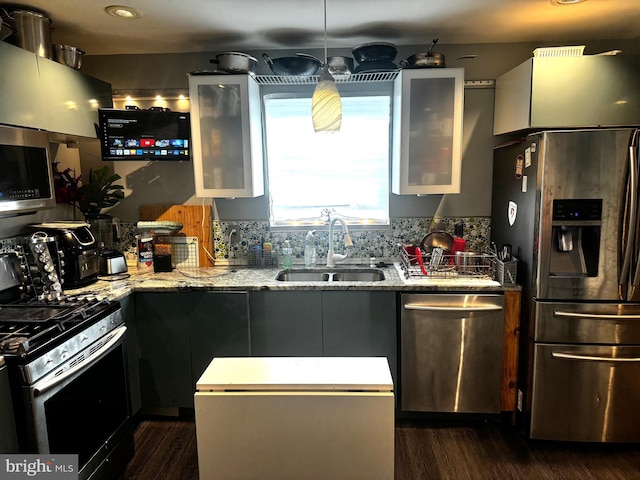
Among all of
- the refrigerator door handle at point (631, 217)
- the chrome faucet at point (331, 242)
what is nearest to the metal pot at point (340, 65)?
the chrome faucet at point (331, 242)

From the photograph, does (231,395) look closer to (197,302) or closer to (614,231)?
(197,302)

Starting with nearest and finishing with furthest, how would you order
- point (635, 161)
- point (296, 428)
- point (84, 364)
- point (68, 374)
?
1. point (296, 428)
2. point (68, 374)
3. point (84, 364)
4. point (635, 161)

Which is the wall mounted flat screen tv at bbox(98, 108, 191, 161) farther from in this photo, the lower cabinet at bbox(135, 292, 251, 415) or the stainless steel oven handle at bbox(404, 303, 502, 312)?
the stainless steel oven handle at bbox(404, 303, 502, 312)

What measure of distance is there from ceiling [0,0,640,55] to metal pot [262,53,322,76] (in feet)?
0.70

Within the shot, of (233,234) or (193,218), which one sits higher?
(193,218)

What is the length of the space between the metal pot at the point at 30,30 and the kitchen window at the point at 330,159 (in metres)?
1.37

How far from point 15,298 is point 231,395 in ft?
5.44

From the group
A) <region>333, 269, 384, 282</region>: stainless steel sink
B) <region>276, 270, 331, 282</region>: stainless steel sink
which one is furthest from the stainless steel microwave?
<region>333, 269, 384, 282</region>: stainless steel sink

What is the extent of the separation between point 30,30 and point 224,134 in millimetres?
1169

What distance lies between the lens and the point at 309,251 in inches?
123

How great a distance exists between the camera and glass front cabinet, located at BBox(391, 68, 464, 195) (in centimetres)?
272

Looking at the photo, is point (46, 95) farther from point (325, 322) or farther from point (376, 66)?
point (325, 322)

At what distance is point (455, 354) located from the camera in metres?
2.62

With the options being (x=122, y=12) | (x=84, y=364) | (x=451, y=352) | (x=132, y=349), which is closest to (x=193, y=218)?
(x=132, y=349)
